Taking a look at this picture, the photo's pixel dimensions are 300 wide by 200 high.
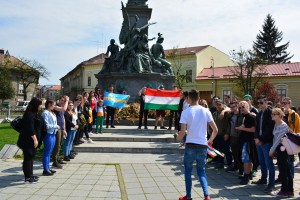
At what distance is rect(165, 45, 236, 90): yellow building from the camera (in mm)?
57719

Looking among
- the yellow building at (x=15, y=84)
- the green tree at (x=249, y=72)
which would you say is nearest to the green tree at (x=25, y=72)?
the yellow building at (x=15, y=84)

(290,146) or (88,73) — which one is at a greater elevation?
(88,73)

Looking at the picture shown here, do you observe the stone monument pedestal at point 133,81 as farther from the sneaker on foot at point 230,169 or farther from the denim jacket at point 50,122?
the denim jacket at point 50,122

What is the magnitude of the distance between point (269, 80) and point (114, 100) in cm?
3994

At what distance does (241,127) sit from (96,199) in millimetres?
3553

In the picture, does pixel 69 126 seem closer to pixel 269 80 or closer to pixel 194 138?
pixel 194 138

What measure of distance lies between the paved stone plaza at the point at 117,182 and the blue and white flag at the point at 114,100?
4511 mm

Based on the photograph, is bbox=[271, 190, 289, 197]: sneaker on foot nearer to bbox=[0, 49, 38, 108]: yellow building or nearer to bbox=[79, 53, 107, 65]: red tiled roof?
bbox=[0, 49, 38, 108]: yellow building

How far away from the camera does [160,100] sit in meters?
13.8

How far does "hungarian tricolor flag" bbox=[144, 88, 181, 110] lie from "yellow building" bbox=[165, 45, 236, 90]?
136 ft

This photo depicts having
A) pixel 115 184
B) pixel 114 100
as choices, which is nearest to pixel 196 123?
pixel 115 184

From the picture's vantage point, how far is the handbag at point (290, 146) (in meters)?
6.06

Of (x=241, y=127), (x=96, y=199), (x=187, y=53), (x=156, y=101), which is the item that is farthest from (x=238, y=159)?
(x=187, y=53)

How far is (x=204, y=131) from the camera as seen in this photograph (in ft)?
18.3
